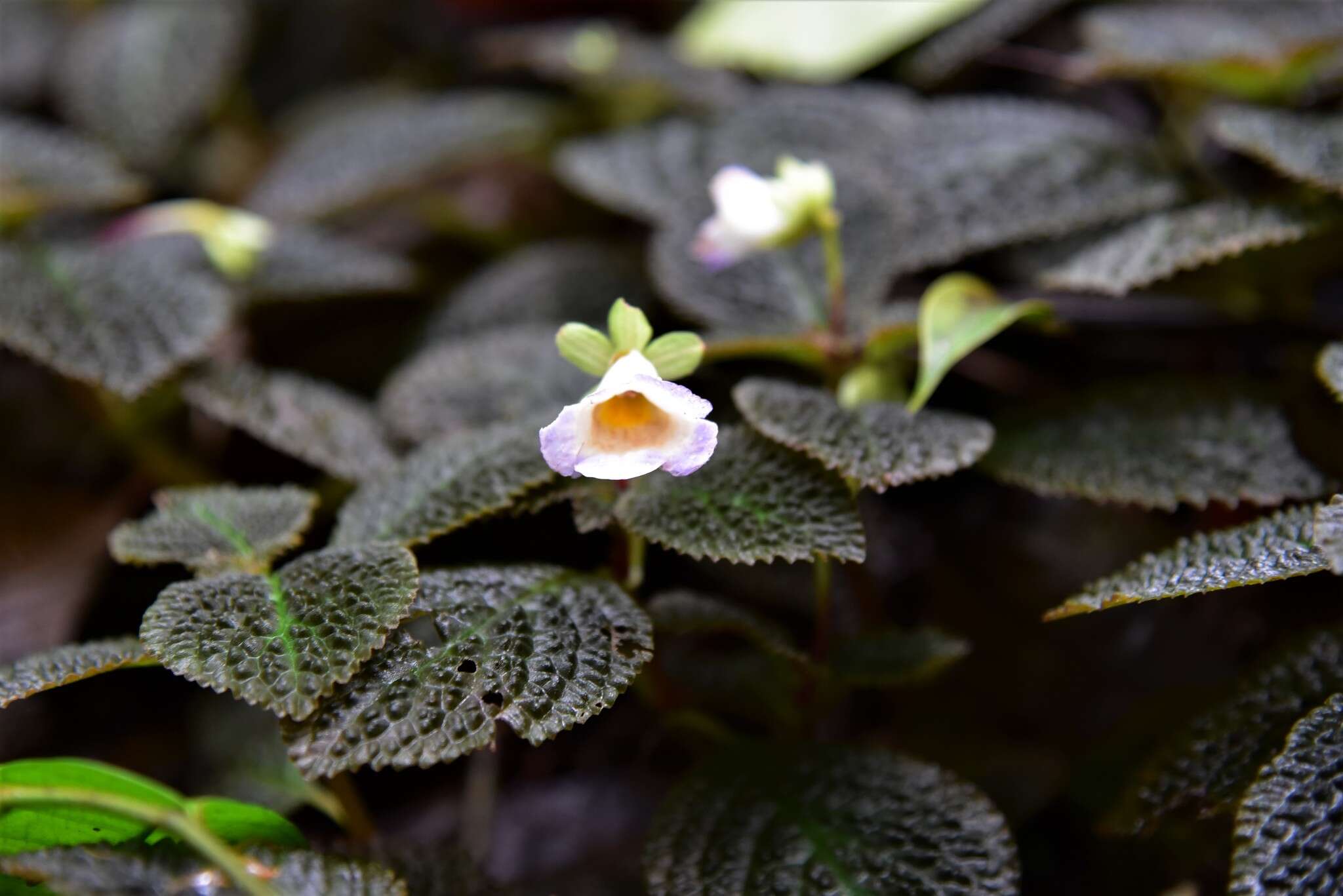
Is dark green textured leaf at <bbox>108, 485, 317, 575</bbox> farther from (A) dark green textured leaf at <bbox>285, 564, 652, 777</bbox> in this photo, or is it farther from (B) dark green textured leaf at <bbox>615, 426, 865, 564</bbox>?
(B) dark green textured leaf at <bbox>615, 426, 865, 564</bbox>

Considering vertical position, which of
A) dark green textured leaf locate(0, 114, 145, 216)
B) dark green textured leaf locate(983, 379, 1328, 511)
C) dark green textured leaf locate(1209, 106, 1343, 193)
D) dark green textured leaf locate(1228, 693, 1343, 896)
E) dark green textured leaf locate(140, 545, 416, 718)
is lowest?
dark green textured leaf locate(1228, 693, 1343, 896)

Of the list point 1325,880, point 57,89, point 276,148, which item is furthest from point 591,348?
point 57,89

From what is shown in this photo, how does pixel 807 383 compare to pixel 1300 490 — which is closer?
pixel 1300 490

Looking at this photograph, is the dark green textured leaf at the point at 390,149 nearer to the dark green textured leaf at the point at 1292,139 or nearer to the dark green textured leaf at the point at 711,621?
the dark green textured leaf at the point at 711,621

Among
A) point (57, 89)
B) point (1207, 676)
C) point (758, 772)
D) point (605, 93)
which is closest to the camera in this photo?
point (758, 772)

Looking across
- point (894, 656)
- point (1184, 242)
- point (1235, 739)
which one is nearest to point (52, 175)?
point (894, 656)

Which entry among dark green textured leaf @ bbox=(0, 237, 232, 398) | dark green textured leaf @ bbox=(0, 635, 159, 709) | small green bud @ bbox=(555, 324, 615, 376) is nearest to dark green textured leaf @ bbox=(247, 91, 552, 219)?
dark green textured leaf @ bbox=(0, 237, 232, 398)

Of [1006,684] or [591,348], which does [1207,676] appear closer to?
[1006,684]
